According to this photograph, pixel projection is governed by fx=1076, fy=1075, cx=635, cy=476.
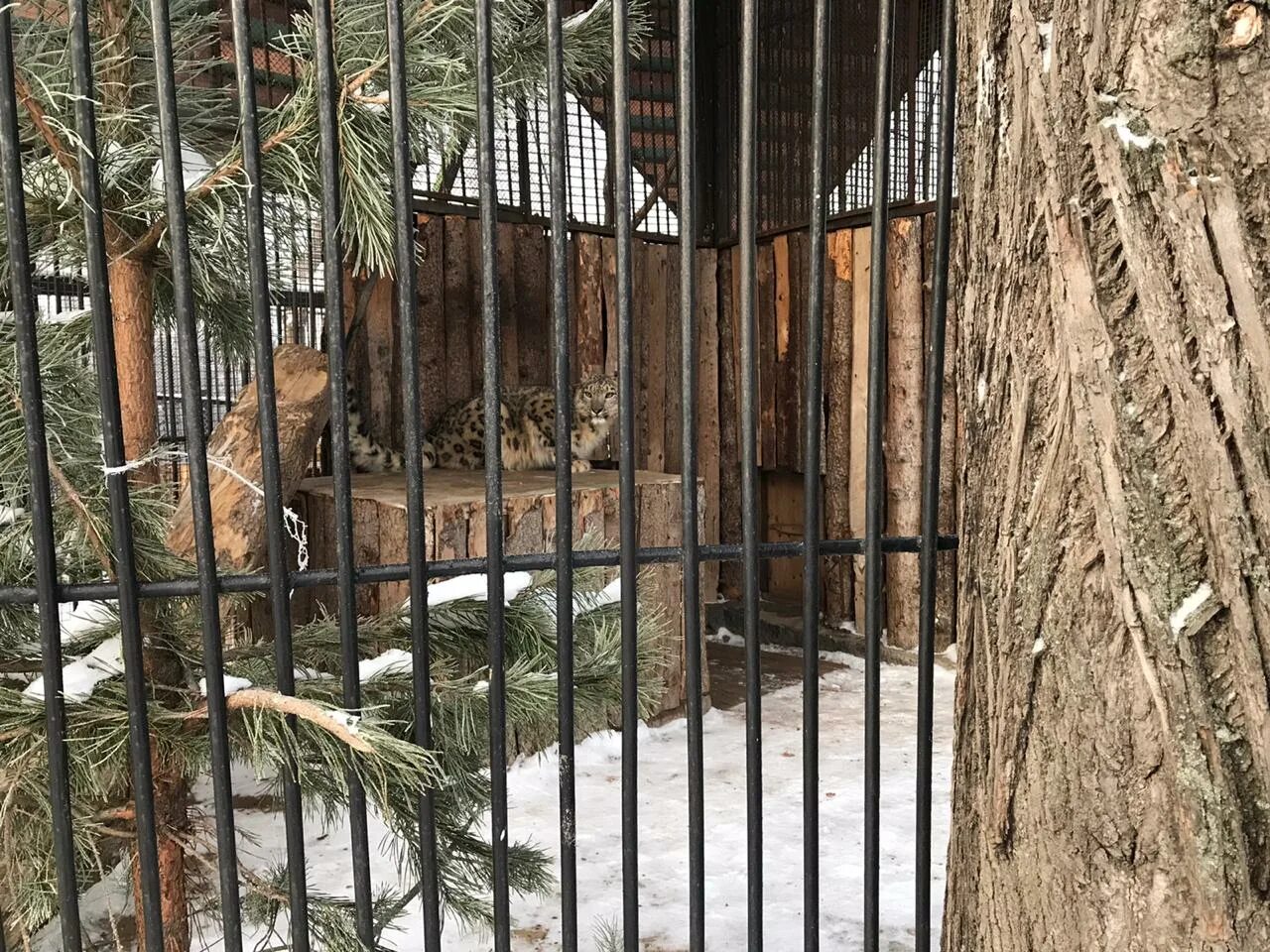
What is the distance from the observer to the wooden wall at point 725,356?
237 inches

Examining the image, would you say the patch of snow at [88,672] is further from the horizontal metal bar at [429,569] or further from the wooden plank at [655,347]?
the wooden plank at [655,347]

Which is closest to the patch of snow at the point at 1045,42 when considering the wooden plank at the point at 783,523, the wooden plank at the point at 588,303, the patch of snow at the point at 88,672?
the patch of snow at the point at 88,672

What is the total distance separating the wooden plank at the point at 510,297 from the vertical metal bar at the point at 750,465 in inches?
182

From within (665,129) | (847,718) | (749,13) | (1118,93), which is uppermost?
(665,129)

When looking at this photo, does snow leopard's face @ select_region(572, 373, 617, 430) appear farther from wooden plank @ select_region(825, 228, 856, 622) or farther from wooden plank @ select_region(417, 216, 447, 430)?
wooden plank @ select_region(825, 228, 856, 622)

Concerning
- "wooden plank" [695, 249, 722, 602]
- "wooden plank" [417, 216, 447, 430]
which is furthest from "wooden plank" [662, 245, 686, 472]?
"wooden plank" [417, 216, 447, 430]

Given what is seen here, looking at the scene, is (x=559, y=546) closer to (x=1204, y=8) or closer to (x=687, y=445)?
(x=687, y=445)

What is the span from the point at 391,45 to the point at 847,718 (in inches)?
176

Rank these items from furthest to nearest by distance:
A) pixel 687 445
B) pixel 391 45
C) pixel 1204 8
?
pixel 687 445, pixel 391 45, pixel 1204 8

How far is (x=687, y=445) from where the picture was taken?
1.74 meters

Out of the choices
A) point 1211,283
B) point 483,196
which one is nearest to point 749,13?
point 483,196

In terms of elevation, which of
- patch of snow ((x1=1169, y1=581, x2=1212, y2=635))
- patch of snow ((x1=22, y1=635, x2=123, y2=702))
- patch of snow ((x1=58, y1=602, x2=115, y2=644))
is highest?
patch of snow ((x1=1169, y1=581, x2=1212, y2=635))

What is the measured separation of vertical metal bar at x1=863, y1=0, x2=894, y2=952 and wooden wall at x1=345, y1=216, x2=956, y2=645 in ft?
13.5

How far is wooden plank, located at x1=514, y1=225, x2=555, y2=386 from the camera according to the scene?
6.45m
